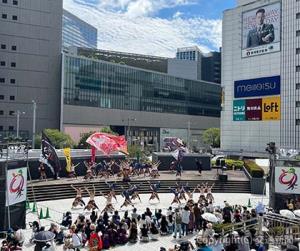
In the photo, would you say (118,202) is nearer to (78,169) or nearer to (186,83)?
(78,169)

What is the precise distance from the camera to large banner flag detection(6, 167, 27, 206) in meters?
20.9

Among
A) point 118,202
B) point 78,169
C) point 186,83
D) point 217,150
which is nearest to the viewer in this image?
point 118,202

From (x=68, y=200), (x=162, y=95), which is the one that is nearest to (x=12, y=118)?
(x=162, y=95)

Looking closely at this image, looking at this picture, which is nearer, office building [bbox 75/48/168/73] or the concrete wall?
office building [bbox 75/48/168/73]

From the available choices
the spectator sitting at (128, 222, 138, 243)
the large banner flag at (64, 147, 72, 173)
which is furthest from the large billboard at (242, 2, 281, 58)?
the spectator sitting at (128, 222, 138, 243)

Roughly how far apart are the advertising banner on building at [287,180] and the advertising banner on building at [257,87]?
5781cm

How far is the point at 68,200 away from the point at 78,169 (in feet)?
29.6

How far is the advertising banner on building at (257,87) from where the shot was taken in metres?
82.2

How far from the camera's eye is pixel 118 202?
3062 centimetres

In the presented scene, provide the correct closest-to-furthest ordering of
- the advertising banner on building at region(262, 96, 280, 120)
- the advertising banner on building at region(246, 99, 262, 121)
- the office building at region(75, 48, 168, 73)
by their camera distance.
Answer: the advertising banner on building at region(262, 96, 280, 120), the advertising banner on building at region(246, 99, 262, 121), the office building at region(75, 48, 168, 73)

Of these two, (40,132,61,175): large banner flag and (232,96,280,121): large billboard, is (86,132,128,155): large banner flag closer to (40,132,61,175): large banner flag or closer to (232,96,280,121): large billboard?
(40,132,61,175): large banner flag

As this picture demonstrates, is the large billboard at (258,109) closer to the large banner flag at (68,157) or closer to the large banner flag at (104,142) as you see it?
the large banner flag at (104,142)

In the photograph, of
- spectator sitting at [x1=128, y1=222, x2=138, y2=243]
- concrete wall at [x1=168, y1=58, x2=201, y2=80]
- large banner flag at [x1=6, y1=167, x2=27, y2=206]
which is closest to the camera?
spectator sitting at [x1=128, y1=222, x2=138, y2=243]

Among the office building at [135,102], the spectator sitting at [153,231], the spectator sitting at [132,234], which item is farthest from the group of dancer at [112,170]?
the office building at [135,102]
